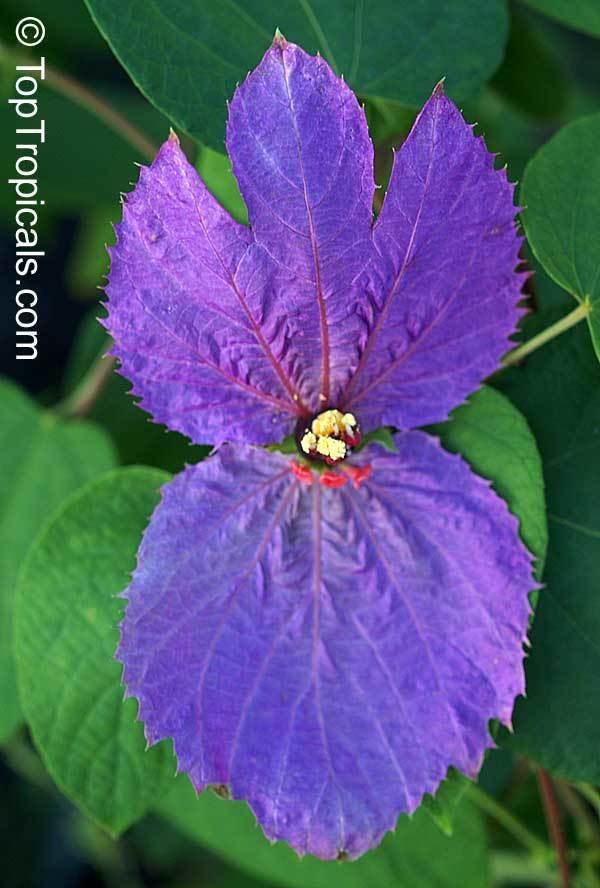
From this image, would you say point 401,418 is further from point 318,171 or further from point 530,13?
point 530,13

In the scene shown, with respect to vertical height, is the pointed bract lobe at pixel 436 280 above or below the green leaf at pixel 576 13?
below

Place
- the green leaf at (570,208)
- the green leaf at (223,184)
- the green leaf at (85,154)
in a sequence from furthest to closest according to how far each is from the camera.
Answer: the green leaf at (85,154) < the green leaf at (223,184) < the green leaf at (570,208)

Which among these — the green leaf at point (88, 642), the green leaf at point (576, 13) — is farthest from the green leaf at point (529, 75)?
the green leaf at point (88, 642)

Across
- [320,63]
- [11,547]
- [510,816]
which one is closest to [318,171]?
[320,63]

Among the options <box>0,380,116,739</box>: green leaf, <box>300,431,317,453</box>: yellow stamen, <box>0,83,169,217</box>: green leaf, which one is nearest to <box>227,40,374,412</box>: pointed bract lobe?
<box>300,431,317,453</box>: yellow stamen

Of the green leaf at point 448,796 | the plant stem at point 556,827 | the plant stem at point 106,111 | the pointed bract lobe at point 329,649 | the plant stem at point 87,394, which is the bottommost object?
the plant stem at point 556,827

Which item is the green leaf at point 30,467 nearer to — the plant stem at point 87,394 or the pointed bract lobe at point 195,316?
the plant stem at point 87,394
